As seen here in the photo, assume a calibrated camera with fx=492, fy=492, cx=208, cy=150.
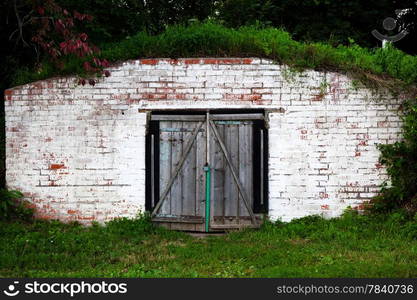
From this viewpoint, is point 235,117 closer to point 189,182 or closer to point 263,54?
point 263,54

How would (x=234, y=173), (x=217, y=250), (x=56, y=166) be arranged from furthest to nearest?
(x=56, y=166), (x=234, y=173), (x=217, y=250)

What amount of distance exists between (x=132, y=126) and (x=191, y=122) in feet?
3.31

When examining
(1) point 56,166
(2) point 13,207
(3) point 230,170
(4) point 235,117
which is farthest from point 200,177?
(2) point 13,207

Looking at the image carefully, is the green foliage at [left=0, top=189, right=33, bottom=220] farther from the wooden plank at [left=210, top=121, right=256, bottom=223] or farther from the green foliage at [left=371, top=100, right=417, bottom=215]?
the green foliage at [left=371, top=100, right=417, bottom=215]

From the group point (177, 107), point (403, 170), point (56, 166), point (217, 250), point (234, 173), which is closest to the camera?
point (217, 250)

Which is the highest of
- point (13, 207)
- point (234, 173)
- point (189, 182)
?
point (234, 173)

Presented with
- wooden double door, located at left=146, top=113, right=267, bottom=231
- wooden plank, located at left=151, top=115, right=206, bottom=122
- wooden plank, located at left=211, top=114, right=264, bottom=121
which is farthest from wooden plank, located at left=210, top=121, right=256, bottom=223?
wooden plank, located at left=151, top=115, right=206, bottom=122

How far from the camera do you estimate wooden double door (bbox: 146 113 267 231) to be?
8281mm

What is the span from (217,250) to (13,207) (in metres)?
3.82

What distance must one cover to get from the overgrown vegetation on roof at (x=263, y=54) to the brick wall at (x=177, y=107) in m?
0.18

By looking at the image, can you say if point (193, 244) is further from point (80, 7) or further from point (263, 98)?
point (80, 7)

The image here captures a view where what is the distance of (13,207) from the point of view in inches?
334

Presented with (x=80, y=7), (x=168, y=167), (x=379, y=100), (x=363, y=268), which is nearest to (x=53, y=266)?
(x=168, y=167)

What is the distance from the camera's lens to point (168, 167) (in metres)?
8.40
